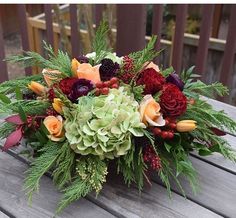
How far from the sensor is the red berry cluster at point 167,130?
93 centimetres

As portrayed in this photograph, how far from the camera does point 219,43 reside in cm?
248

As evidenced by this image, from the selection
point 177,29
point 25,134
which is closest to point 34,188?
point 25,134

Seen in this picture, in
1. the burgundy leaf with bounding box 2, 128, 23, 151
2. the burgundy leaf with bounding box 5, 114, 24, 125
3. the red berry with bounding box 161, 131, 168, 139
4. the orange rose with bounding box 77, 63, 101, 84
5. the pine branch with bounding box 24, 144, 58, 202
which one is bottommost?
the pine branch with bounding box 24, 144, 58, 202

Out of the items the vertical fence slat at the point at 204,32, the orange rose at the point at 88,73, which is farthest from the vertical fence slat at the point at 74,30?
the orange rose at the point at 88,73

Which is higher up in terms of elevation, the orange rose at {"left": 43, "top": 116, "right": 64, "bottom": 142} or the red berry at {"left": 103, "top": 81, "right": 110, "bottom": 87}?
the red berry at {"left": 103, "top": 81, "right": 110, "bottom": 87}

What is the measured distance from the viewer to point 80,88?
0.95 metres

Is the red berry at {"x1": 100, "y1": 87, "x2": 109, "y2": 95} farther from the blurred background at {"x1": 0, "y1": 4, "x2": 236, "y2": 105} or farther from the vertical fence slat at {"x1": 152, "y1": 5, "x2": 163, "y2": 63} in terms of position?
the vertical fence slat at {"x1": 152, "y1": 5, "x2": 163, "y2": 63}

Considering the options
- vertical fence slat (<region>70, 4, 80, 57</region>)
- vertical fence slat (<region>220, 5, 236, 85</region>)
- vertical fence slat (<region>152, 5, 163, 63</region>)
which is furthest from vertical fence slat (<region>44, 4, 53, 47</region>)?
vertical fence slat (<region>220, 5, 236, 85</region>)

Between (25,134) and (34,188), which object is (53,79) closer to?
(25,134)

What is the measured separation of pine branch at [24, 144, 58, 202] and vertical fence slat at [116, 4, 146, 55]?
43.9 inches

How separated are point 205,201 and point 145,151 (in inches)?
7.6

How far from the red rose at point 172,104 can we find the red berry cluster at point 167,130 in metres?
0.02

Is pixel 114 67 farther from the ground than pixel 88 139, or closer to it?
farther from the ground

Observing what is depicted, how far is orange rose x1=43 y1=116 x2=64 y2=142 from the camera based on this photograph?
0.93 meters
